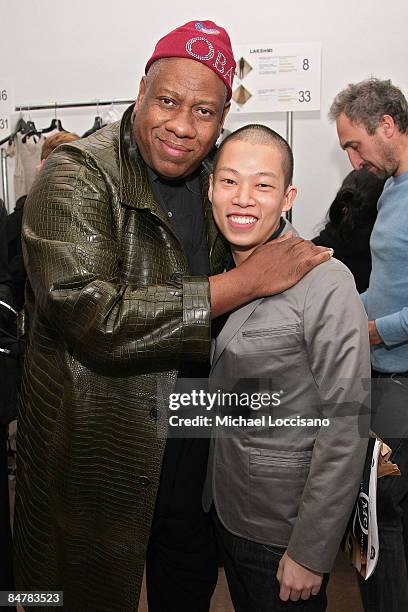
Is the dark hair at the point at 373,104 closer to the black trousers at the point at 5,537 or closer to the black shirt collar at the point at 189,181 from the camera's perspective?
the black shirt collar at the point at 189,181

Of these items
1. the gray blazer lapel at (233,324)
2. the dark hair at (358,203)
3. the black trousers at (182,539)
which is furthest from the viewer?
the dark hair at (358,203)

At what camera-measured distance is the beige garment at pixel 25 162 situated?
361cm

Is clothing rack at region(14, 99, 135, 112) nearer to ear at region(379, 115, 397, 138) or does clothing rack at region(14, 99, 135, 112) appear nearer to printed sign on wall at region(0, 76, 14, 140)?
printed sign on wall at region(0, 76, 14, 140)

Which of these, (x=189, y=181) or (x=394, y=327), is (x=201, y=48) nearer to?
(x=189, y=181)

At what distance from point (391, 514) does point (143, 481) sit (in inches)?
32.1

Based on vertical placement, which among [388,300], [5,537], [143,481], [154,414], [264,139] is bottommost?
[5,537]

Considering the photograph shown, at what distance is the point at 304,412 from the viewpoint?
4.29ft

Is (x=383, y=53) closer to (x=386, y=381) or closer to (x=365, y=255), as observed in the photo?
(x=365, y=255)

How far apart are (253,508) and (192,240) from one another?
0.66m

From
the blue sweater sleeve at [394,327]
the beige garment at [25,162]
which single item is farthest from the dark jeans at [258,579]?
the beige garment at [25,162]

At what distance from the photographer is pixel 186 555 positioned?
1675 millimetres

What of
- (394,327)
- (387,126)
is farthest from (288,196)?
(387,126)

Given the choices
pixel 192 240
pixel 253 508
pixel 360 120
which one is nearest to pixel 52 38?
pixel 360 120

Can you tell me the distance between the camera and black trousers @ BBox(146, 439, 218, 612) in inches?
61.6
